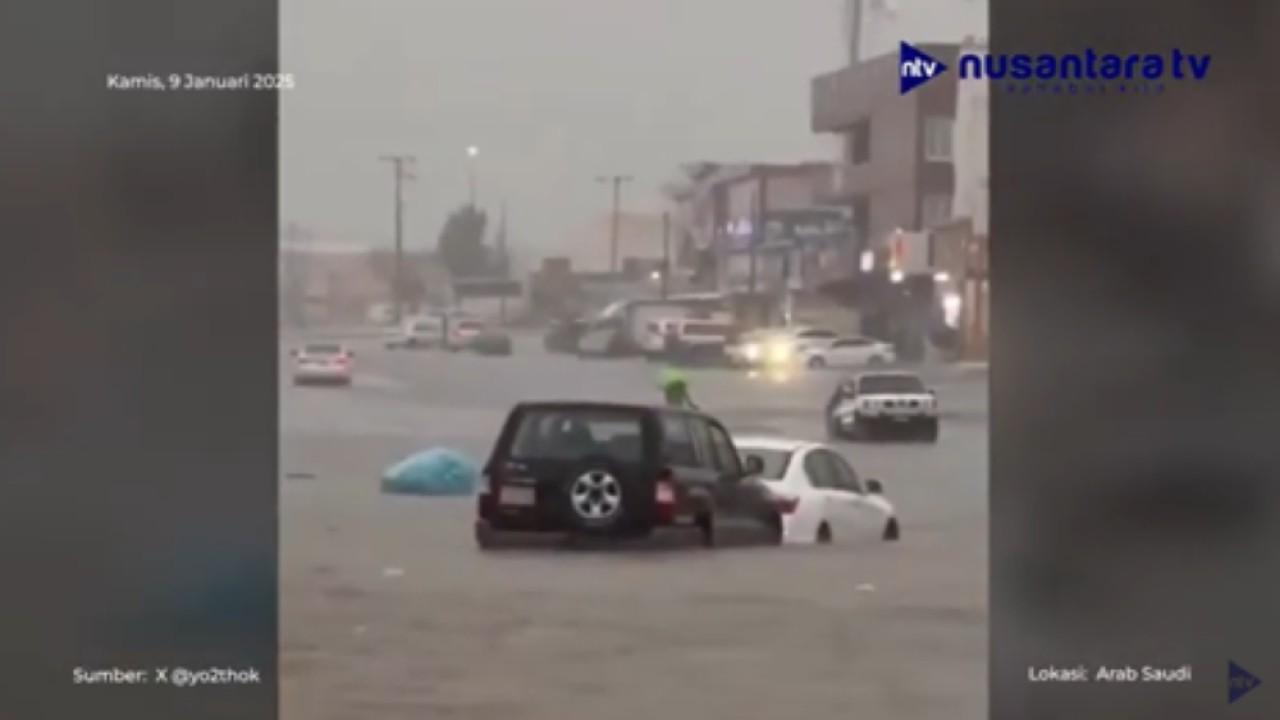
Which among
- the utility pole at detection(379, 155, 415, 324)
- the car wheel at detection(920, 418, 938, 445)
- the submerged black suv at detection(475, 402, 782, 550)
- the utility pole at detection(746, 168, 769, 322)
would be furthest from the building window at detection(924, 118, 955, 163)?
the utility pole at detection(379, 155, 415, 324)

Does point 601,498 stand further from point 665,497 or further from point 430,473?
point 430,473

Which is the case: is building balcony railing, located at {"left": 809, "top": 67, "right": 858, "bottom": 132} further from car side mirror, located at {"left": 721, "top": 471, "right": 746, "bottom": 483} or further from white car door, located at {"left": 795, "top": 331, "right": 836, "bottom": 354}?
car side mirror, located at {"left": 721, "top": 471, "right": 746, "bottom": 483}

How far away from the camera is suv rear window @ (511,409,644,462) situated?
1833 millimetres

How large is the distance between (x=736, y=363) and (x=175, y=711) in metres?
0.82

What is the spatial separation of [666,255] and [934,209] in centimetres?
34

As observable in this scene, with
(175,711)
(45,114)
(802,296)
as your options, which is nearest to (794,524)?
(802,296)

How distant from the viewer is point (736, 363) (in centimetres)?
184

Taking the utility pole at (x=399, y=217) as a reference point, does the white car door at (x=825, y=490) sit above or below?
below

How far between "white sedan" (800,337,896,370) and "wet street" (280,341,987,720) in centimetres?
2

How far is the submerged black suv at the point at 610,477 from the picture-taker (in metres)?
1.83

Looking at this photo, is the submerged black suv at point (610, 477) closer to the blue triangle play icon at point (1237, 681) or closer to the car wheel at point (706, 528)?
the car wheel at point (706, 528)

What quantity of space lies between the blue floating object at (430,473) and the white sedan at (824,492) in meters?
0.36

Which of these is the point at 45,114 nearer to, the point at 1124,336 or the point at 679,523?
the point at 679,523

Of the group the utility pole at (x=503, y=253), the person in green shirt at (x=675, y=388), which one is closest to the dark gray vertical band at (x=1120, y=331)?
the person in green shirt at (x=675, y=388)
